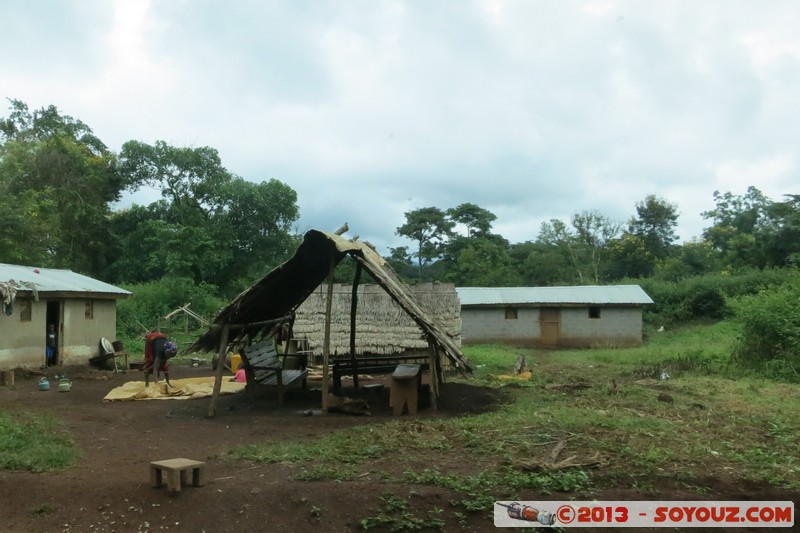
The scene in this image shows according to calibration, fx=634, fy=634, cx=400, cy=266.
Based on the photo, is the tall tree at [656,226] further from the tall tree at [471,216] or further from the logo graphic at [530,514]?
the logo graphic at [530,514]

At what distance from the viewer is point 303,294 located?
12453mm

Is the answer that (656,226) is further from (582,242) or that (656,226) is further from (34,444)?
(34,444)

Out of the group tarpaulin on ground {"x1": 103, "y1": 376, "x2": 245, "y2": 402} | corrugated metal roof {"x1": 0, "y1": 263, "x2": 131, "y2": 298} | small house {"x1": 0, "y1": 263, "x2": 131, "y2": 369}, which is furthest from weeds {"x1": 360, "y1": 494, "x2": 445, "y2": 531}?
corrugated metal roof {"x1": 0, "y1": 263, "x2": 131, "y2": 298}

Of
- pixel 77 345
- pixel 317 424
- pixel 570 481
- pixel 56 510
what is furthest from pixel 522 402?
pixel 77 345

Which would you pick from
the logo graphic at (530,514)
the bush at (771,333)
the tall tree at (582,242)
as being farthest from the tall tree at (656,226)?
the logo graphic at (530,514)

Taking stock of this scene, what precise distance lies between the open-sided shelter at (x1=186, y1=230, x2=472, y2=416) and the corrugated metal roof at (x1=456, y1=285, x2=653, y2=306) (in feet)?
53.5

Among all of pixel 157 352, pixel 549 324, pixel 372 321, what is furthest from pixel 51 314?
pixel 549 324

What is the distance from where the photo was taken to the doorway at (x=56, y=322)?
58.3ft

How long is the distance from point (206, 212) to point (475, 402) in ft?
86.1

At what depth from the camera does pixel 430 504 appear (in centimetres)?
525

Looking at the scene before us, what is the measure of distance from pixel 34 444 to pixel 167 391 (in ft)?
16.6

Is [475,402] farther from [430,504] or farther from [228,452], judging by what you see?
[430,504]

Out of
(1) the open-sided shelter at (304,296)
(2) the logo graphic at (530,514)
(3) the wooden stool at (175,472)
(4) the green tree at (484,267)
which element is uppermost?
(4) the green tree at (484,267)

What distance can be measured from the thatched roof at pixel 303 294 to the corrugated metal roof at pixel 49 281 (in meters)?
7.40
